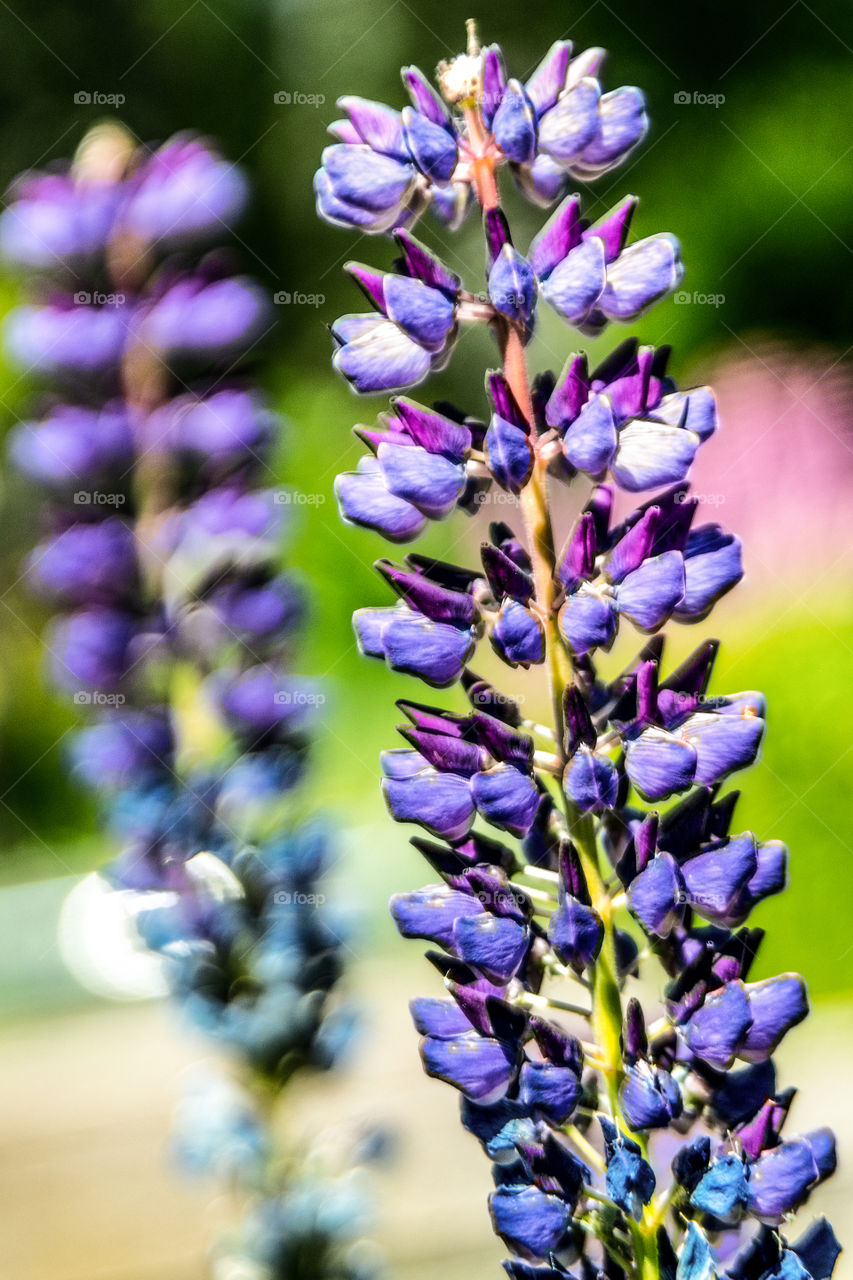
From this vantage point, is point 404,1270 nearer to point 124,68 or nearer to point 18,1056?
point 18,1056

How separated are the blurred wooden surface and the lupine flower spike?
16.2 inches

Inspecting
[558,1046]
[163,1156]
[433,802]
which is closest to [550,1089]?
[558,1046]

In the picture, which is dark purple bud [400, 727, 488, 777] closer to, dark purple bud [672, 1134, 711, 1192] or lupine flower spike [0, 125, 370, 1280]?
dark purple bud [672, 1134, 711, 1192]

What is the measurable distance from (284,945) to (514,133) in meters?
0.53

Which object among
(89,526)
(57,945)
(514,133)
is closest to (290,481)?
(57,945)

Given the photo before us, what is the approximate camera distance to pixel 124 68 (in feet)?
12.1

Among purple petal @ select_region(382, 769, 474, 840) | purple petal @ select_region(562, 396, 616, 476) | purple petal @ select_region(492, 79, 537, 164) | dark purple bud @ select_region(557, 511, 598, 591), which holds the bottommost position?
purple petal @ select_region(382, 769, 474, 840)

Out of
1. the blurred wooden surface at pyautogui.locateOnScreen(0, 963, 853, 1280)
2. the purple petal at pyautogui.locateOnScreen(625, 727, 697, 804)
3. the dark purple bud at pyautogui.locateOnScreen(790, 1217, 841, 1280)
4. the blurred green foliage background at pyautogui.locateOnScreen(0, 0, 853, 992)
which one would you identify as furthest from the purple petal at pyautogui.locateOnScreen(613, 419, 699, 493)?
the blurred green foliage background at pyautogui.locateOnScreen(0, 0, 853, 992)

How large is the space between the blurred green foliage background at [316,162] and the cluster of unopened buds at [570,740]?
2.22 m

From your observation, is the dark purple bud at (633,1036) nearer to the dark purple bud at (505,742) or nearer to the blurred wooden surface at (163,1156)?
the dark purple bud at (505,742)

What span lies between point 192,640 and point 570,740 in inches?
15.6

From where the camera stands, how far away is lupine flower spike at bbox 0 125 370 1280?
2.67 feet

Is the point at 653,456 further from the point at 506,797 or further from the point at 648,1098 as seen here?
the point at 648,1098

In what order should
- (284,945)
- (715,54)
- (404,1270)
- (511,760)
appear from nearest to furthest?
1. (511,760)
2. (284,945)
3. (404,1270)
4. (715,54)
